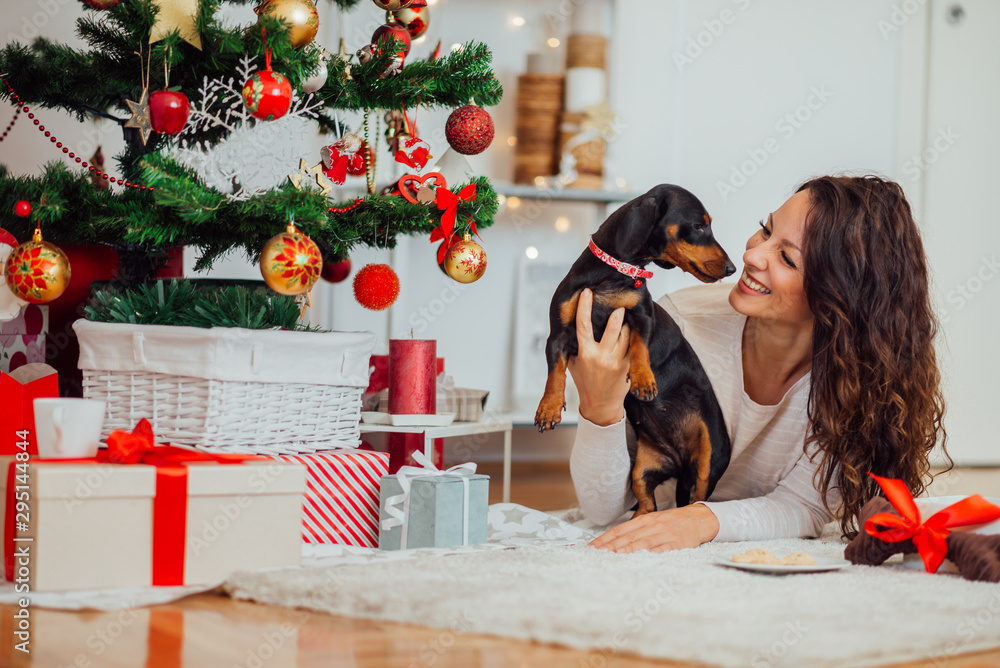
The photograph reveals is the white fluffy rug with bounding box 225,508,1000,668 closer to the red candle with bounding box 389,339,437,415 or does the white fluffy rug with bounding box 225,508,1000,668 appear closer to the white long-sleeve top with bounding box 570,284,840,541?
the white long-sleeve top with bounding box 570,284,840,541

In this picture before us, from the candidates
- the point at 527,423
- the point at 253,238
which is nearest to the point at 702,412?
the point at 253,238

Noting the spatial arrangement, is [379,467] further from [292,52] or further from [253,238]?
[292,52]

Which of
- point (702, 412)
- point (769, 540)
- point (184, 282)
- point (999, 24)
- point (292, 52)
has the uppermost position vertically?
point (999, 24)

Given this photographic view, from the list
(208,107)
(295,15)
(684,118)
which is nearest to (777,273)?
(295,15)

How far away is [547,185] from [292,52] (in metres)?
1.71

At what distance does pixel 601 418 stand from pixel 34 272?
949mm

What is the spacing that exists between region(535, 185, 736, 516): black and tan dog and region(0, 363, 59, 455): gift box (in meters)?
0.79

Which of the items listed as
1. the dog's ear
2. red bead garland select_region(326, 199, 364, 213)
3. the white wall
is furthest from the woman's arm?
the white wall

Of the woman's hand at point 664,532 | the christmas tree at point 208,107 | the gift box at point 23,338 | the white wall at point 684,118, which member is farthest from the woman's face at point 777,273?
the white wall at point 684,118

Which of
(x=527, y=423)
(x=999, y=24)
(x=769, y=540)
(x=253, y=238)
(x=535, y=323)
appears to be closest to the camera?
(x=253, y=238)

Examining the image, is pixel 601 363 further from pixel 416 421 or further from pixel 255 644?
pixel 255 644

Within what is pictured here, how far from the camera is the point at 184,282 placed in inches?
59.0

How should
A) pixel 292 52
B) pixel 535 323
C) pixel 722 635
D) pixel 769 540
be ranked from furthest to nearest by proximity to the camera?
pixel 535 323 → pixel 769 540 → pixel 292 52 → pixel 722 635

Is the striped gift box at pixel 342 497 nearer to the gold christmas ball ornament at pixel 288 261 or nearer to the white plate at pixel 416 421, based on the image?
the white plate at pixel 416 421
